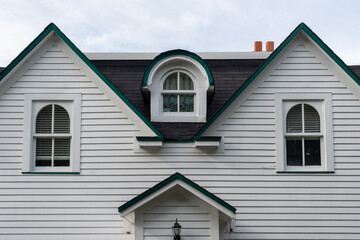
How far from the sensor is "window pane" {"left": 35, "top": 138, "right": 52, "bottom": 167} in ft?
38.1

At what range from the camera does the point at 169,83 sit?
12070mm

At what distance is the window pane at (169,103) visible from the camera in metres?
12.0

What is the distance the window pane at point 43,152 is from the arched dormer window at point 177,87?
103 inches

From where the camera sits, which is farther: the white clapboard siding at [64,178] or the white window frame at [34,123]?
the white window frame at [34,123]

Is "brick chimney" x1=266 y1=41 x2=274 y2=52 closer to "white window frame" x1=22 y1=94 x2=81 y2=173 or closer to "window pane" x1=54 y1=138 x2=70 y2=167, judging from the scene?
"white window frame" x1=22 y1=94 x2=81 y2=173

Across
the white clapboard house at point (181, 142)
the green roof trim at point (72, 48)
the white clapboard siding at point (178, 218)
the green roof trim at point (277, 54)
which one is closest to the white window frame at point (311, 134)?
the white clapboard house at point (181, 142)

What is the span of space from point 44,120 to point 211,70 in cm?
473

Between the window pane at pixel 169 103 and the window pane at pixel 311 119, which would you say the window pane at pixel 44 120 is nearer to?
the window pane at pixel 169 103

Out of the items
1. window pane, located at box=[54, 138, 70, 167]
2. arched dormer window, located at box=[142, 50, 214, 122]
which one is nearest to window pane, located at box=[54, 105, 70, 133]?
window pane, located at box=[54, 138, 70, 167]

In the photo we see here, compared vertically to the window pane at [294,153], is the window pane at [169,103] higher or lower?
higher

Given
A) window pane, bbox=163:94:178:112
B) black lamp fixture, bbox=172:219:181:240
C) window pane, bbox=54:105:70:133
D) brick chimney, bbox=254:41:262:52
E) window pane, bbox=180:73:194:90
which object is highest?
brick chimney, bbox=254:41:262:52

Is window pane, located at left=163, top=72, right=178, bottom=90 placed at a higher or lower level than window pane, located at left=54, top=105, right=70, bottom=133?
higher

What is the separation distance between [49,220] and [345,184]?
7.00 m

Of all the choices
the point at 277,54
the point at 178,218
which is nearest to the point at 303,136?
the point at 277,54
